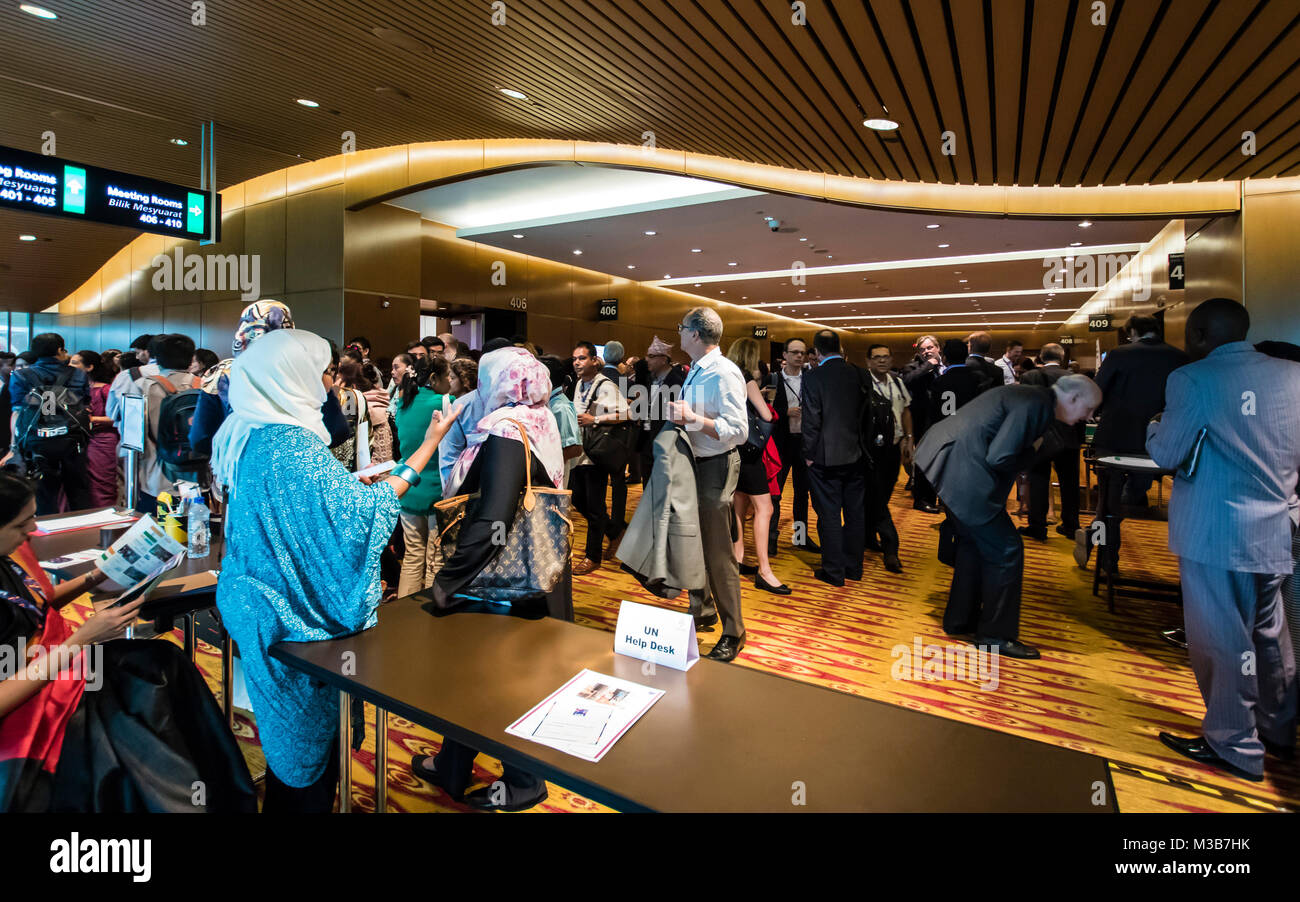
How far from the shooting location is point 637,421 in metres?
5.86

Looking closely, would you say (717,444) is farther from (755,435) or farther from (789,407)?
(789,407)

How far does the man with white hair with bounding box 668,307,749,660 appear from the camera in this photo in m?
3.25

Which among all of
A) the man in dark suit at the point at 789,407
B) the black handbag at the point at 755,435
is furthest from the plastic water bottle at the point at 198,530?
the man in dark suit at the point at 789,407

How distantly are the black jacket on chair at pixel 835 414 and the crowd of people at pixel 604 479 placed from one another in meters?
0.02

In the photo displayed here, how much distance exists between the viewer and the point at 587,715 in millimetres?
1364

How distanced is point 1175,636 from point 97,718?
4.92m

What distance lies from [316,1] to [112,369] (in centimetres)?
450

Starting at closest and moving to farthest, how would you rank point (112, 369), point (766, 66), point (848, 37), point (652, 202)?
point (848, 37) → point (766, 66) → point (112, 369) → point (652, 202)

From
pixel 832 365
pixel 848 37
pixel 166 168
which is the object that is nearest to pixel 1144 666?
pixel 832 365

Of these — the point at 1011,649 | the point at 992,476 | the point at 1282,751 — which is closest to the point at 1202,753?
the point at 1282,751

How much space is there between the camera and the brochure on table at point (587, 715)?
127 cm

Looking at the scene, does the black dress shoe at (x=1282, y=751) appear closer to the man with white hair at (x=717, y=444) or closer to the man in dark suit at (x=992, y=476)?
the man in dark suit at (x=992, y=476)

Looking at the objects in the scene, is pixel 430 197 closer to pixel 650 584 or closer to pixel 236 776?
pixel 650 584

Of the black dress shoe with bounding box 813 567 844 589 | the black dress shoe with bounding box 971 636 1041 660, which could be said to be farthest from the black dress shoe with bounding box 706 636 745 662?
the black dress shoe with bounding box 813 567 844 589
